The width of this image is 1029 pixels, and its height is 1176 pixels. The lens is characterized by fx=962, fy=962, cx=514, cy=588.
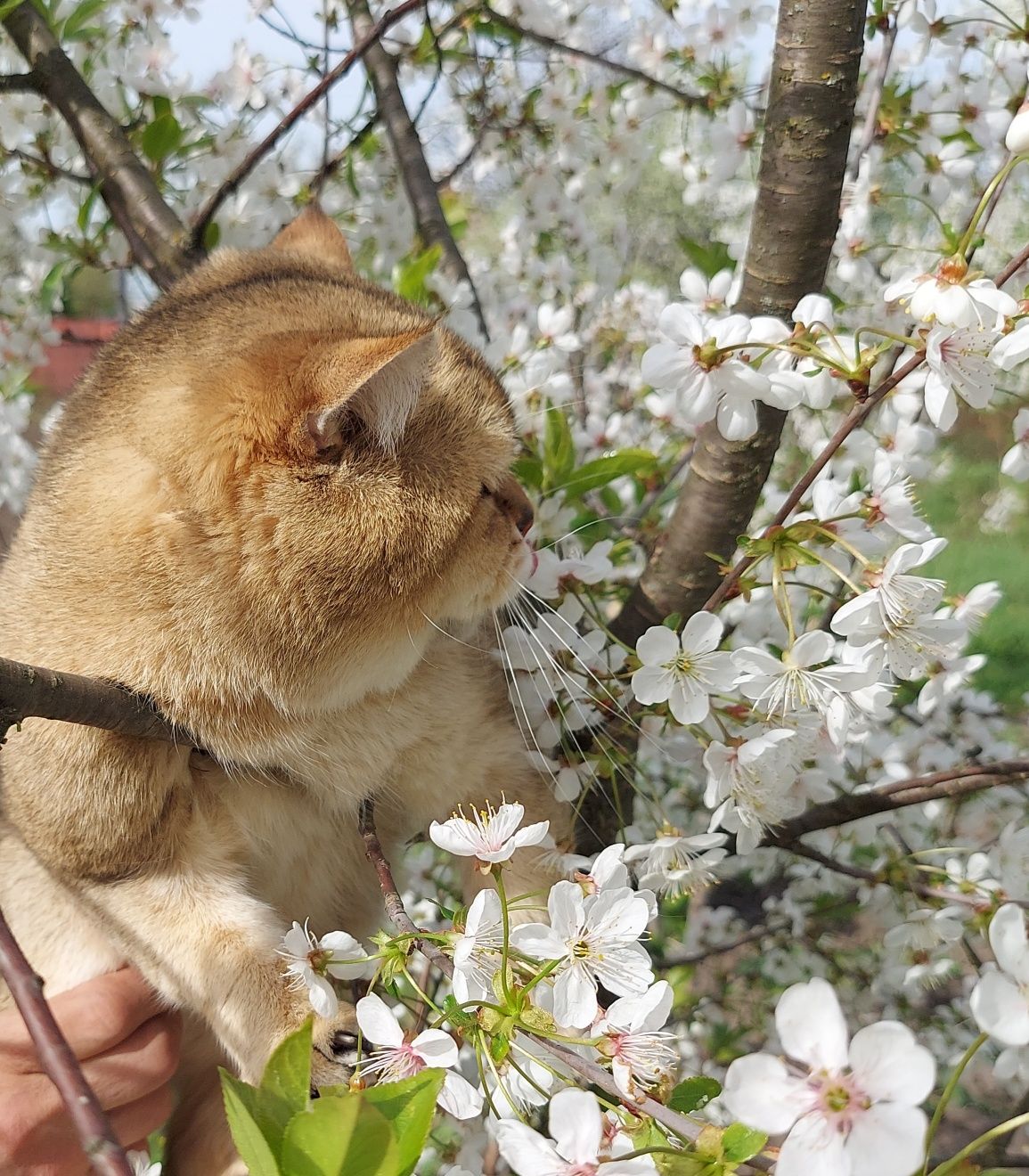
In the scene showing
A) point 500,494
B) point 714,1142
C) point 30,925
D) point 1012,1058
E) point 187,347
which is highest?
point 187,347

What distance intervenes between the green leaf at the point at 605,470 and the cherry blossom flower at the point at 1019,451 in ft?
1.62

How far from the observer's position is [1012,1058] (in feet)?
3.58

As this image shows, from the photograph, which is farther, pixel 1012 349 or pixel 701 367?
pixel 701 367

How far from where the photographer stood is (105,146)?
1.71 metres

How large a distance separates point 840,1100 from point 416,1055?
0.39m

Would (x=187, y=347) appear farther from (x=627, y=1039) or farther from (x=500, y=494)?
(x=627, y=1039)

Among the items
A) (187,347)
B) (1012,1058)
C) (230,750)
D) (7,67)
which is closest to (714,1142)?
(1012,1058)

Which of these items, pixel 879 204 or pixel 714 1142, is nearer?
pixel 714 1142

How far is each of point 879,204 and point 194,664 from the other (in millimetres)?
1509

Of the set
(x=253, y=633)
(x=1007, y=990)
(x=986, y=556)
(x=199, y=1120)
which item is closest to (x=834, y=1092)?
(x=1007, y=990)

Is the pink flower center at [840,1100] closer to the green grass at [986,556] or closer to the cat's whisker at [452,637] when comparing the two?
the cat's whisker at [452,637]

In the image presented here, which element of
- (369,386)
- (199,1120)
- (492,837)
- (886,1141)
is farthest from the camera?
(199,1120)

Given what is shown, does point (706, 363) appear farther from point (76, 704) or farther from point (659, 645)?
point (76, 704)

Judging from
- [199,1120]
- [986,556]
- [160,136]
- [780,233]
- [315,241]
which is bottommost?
[986,556]
